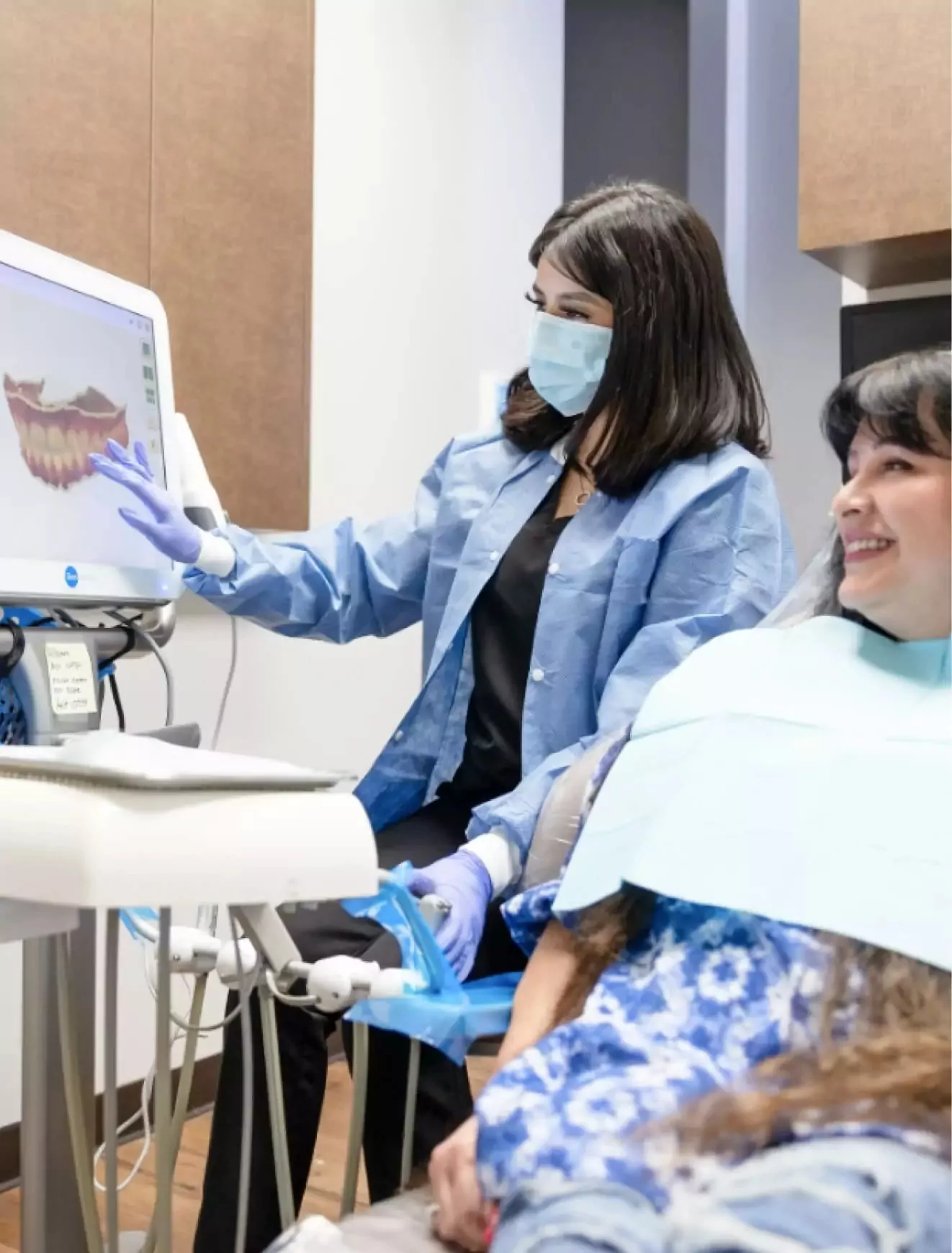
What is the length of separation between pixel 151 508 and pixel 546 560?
46 cm

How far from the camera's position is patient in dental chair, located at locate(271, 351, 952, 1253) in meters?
0.74

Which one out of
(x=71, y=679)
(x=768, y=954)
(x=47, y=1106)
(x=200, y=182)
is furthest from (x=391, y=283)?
(x=768, y=954)

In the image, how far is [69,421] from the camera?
52.4 inches

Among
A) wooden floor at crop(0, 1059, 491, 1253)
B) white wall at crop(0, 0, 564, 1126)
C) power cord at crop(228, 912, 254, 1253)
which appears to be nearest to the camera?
power cord at crop(228, 912, 254, 1253)

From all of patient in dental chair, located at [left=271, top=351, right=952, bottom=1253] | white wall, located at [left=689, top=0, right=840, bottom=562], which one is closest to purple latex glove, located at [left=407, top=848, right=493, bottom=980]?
patient in dental chair, located at [left=271, top=351, right=952, bottom=1253]

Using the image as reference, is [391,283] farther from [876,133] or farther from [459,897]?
[459,897]

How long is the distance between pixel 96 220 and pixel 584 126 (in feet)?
5.11

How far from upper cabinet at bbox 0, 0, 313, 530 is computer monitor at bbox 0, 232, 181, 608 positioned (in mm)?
469

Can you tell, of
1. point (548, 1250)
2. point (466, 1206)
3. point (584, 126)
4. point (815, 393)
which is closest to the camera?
point (548, 1250)

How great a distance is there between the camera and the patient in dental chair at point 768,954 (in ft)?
2.41

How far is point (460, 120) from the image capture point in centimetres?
259

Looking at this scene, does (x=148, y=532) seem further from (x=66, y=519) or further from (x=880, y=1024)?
(x=880, y=1024)

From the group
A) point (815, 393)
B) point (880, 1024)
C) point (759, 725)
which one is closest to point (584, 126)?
point (815, 393)

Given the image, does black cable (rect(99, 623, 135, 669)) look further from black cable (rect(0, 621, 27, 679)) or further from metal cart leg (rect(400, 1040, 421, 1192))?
metal cart leg (rect(400, 1040, 421, 1192))
